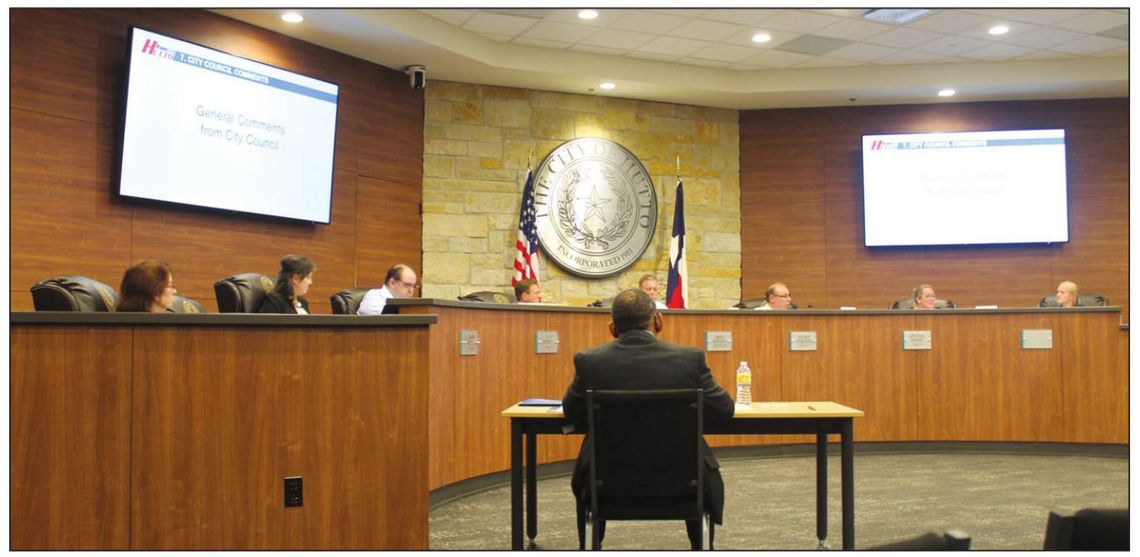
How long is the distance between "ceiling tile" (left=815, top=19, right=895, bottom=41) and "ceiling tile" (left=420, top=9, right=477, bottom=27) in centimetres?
292

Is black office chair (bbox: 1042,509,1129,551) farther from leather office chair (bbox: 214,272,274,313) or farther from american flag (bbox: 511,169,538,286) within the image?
american flag (bbox: 511,169,538,286)

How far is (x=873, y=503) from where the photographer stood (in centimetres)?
532

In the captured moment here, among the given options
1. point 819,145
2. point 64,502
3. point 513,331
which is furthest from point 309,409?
point 819,145

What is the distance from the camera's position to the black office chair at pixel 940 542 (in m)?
1.28

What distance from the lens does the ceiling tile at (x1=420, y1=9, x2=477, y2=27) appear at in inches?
299

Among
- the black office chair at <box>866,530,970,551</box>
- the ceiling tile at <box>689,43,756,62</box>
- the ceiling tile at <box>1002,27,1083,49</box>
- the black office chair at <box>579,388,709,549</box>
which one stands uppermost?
the ceiling tile at <box>1002,27,1083,49</box>

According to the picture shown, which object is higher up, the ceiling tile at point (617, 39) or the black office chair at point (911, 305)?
the ceiling tile at point (617, 39)

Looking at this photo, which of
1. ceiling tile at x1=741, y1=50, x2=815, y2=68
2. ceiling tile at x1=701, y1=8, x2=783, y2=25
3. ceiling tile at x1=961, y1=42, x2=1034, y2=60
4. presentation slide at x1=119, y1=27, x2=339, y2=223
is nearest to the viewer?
presentation slide at x1=119, y1=27, x2=339, y2=223

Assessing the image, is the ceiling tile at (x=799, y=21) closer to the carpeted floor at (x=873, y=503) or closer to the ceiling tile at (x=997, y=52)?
the ceiling tile at (x=997, y=52)

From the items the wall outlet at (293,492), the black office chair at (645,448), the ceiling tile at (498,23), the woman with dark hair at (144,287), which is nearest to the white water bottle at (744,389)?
the black office chair at (645,448)

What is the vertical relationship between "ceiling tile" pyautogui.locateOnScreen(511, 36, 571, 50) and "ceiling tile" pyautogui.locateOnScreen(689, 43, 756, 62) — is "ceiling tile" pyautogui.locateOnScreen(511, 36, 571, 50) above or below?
below

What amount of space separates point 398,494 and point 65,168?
4.03 metres

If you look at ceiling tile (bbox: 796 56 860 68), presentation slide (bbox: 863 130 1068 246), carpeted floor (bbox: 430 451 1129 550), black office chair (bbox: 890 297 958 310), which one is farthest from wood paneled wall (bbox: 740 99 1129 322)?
carpeted floor (bbox: 430 451 1129 550)

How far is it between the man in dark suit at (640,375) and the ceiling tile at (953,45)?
6.28 meters
